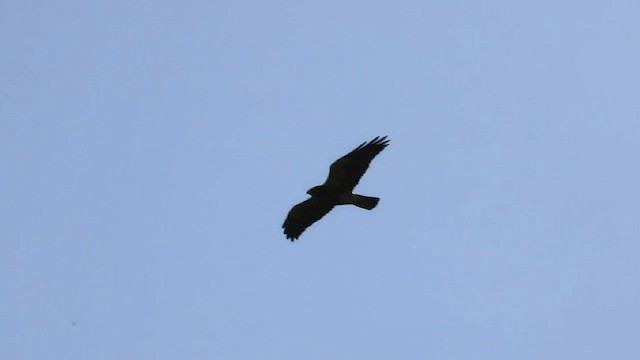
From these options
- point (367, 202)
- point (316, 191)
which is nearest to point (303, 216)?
point (316, 191)

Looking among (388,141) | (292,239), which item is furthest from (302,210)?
(388,141)

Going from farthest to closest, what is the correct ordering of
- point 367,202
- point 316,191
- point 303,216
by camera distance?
1. point 303,216
2. point 316,191
3. point 367,202

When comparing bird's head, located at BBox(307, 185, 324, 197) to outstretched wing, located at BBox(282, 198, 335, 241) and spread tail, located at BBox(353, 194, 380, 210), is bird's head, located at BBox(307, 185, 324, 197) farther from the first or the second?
spread tail, located at BBox(353, 194, 380, 210)

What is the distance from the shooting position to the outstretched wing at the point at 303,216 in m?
28.6

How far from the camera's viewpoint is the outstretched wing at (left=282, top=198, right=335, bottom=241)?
1126 inches

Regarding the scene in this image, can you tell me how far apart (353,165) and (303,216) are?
2.20 m

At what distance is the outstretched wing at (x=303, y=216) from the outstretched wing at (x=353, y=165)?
104 cm

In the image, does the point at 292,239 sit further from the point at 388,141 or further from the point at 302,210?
the point at 388,141

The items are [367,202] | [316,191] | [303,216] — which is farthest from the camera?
[303,216]

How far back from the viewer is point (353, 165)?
27359 mm

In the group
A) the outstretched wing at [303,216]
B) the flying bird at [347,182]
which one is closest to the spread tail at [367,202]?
the flying bird at [347,182]

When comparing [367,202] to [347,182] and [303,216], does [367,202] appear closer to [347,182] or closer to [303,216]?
[347,182]

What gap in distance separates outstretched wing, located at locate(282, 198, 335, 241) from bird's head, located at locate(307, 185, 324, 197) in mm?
563

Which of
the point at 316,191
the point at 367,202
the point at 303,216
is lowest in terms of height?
the point at 367,202
